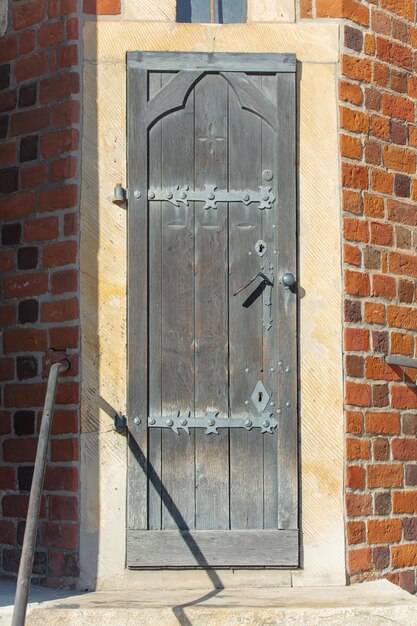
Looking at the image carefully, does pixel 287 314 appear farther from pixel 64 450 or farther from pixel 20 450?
pixel 20 450

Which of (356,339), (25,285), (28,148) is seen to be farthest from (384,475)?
(28,148)

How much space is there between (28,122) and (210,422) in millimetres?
1660

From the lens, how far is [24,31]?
16.8ft

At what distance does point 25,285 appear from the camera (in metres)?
4.96

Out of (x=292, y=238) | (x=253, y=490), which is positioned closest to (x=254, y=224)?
(x=292, y=238)

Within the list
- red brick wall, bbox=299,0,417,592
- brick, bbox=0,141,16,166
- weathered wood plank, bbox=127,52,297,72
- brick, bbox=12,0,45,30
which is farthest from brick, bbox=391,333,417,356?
brick, bbox=12,0,45,30

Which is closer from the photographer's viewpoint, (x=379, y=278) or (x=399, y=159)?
(x=379, y=278)

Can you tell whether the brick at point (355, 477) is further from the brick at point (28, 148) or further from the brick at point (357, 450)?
the brick at point (28, 148)

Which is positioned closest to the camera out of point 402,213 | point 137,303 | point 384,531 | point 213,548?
point 213,548

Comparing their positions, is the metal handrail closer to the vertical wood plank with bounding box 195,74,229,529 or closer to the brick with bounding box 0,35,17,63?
the vertical wood plank with bounding box 195,74,229,529

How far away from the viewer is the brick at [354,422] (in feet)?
16.0

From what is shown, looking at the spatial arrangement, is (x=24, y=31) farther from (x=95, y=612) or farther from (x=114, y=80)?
(x=95, y=612)

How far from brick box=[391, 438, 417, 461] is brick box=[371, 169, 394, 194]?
1.20m

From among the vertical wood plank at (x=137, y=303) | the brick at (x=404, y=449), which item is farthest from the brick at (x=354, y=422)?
the vertical wood plank at (x=137, y=303)
